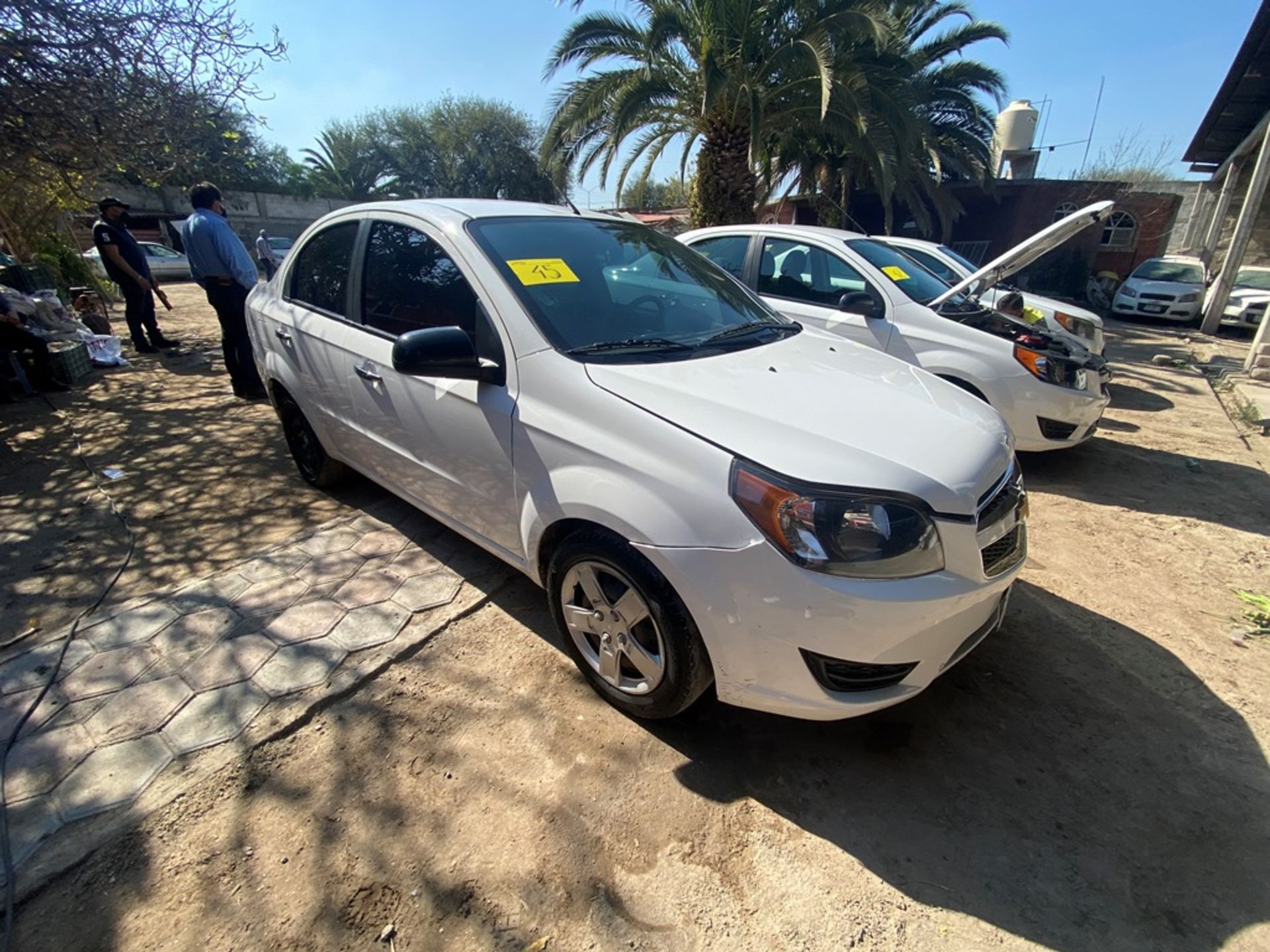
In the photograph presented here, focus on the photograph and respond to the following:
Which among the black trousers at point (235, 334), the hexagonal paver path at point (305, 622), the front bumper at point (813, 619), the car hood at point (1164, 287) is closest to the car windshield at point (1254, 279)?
the car hood at point (1164, 287)

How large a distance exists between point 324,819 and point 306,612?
1.11m

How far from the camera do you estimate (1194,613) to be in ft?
9.53

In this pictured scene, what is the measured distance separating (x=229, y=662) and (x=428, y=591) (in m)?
0.82

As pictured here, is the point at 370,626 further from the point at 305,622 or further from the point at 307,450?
the point at 307,450

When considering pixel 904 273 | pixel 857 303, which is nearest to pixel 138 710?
pixel 857 303

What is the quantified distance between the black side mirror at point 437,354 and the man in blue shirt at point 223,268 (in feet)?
13.0

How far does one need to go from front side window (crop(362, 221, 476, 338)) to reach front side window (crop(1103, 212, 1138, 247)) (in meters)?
21.8

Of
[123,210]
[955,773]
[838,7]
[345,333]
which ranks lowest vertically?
[955,773]

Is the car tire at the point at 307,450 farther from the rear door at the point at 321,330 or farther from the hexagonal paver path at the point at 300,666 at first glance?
the hexagonal paver path at the point at 300,666

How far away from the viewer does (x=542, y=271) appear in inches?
96.0

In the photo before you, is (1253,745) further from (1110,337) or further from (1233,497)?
(1110,337)

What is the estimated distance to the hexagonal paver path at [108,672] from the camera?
90.6 inches

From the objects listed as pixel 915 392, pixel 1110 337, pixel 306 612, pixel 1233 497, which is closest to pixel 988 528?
pixel 915 392

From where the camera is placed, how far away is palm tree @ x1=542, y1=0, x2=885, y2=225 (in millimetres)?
8383
